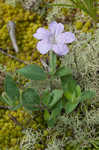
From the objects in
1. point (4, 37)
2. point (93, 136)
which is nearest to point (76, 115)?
point (93, 136)

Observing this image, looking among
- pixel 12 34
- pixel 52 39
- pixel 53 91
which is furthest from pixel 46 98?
pixel 12 34

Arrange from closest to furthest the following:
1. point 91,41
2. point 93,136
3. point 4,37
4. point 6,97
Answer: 1. point 6,97
2. point 93,136
3. point 91,41
4. point 4,37

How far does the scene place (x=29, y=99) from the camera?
1.01 meters

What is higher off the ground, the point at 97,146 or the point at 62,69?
the point at 62,69

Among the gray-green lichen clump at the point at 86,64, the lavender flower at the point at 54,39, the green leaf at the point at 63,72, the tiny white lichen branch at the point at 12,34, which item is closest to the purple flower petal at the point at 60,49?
the lavender flower at the point at 54,39

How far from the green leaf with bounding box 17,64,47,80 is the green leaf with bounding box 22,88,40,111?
0.06 metres

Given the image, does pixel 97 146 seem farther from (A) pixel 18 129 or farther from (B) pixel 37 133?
(A) pixel 18 129

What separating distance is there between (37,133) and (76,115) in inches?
8.1

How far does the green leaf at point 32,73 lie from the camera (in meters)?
1.01

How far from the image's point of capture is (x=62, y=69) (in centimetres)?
106

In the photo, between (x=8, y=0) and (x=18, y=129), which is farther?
(x=8, y=0)

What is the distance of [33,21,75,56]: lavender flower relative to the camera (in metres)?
0.95

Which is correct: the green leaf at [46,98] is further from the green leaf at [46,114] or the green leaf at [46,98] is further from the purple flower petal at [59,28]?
the purple flower petal at [59,28]

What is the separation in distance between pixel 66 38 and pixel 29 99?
0.30 meters
